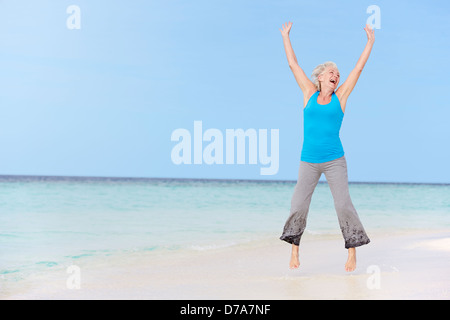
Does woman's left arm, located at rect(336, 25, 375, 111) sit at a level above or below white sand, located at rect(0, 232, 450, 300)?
above

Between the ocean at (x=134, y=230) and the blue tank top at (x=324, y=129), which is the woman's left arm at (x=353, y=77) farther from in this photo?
the ocean at (x=134, y=230)

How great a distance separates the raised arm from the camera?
360 centimetres

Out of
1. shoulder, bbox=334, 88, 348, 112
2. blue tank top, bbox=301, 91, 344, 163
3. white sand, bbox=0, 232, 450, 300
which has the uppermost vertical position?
shoulder, bbox=334, 88, 348, 112

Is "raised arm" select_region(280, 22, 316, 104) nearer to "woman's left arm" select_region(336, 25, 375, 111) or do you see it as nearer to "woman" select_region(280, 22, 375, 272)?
"woman" select_region(280, 22, 375, 272)

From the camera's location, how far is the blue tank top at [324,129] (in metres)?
3.51

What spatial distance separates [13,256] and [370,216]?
745cm

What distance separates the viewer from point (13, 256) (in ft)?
17.6

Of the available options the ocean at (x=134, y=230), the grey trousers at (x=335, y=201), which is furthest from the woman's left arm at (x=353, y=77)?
the ocean at (x=134, y=230)

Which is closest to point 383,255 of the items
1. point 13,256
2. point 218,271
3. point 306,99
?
point 218,271

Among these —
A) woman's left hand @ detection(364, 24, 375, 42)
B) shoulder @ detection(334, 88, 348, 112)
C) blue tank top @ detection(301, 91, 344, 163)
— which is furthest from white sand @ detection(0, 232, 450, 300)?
woman's left hand @ detection(364, 24, 375, 42)

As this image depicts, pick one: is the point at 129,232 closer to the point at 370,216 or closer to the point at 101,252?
the point at 101,252

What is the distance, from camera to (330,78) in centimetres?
356

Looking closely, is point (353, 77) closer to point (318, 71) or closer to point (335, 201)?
point (318, 71)

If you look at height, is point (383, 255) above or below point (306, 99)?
below
